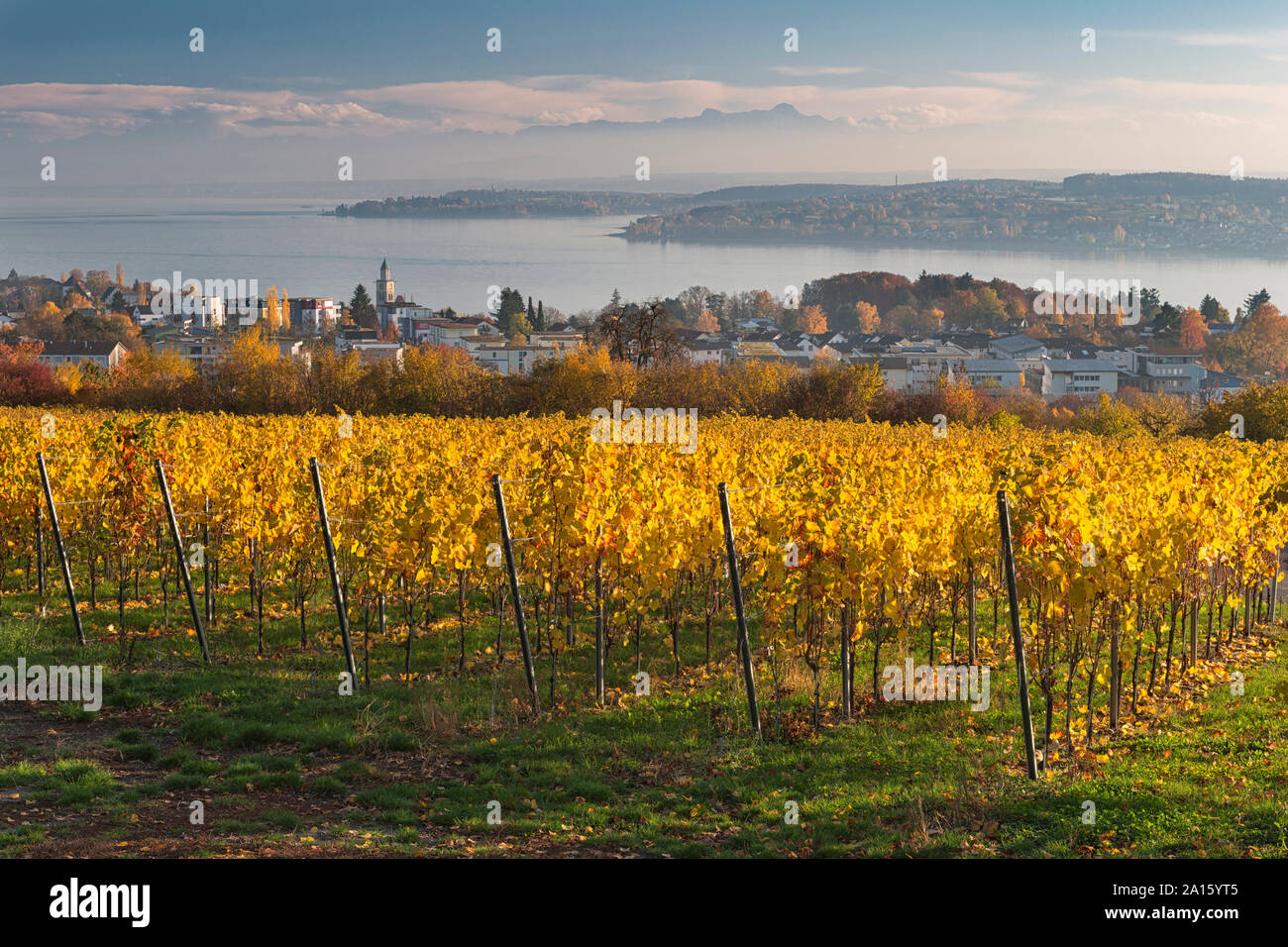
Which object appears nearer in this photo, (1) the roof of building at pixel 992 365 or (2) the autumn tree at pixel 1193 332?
(1) the roof of building at pixel 992 365

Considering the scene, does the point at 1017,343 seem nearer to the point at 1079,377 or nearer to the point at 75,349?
the point at 1079,377

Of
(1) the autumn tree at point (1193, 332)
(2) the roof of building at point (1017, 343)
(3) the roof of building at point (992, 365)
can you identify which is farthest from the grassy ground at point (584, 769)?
(2) the roof of building at point (1017, 343)

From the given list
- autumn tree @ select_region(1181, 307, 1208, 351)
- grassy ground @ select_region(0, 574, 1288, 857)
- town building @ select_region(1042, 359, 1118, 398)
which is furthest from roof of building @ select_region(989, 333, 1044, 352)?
grassy ground @ select_region(0, 574, 1288, 857)

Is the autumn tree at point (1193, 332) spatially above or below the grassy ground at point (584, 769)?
above

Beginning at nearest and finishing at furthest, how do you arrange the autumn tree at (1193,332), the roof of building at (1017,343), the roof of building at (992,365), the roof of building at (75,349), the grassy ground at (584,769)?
the grassy ground at (584,769) → the roof of building at (75,349) → the roof of building at (992,365) → the autumn tree at (1193,332) → the roof of building at (1017,343)

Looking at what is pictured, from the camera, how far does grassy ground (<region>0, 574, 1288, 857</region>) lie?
7898mm

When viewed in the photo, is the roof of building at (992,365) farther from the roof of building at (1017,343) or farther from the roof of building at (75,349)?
the roof of building at (75,349)

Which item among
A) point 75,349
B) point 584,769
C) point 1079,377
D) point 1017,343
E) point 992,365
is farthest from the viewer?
point 1017,343

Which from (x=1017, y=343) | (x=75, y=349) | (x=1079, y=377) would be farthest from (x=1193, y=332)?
(x=75, y=349)

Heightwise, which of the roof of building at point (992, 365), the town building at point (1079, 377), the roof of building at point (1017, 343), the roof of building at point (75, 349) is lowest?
the town building at point (1079, 377)

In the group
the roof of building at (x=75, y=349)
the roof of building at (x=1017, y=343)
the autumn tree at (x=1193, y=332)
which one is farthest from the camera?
the roof of building at (x=1017, y=343)

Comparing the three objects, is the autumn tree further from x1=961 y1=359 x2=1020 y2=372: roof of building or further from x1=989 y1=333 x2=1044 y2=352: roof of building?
x1=961 y1=359 x2=1020 y2=372: roof of building

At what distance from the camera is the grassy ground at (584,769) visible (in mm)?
7898

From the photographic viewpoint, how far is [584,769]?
957 centimetres
